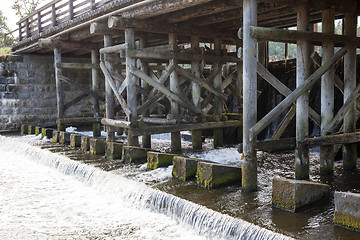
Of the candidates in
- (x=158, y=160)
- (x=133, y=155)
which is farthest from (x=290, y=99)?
(x=133, y=155)

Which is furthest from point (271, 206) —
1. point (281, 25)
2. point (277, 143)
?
point (281, 25)

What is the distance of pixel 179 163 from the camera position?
6137mm

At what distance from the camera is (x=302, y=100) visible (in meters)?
5.76

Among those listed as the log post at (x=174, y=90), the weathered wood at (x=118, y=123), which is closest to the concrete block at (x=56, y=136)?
the weathered wood at (x=118, y=123)

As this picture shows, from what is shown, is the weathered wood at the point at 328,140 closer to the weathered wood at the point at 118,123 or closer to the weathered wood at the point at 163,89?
the weathered wood at the point at 163,89

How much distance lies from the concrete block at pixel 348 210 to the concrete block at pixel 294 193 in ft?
1.65

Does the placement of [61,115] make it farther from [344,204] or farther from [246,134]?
[344,204]

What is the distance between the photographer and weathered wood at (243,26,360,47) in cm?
506

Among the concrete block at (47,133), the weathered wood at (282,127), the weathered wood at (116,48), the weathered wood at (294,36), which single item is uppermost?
the weathered wood at (116,48)

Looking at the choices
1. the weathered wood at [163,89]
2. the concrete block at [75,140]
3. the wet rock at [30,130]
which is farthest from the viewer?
the wet rock at [30,130]

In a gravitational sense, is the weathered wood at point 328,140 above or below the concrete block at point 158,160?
above

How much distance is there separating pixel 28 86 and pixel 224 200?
10995mm

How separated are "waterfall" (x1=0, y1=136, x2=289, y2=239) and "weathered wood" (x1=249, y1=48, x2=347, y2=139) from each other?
129 centimetres

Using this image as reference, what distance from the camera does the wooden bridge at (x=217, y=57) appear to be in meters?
5.27
